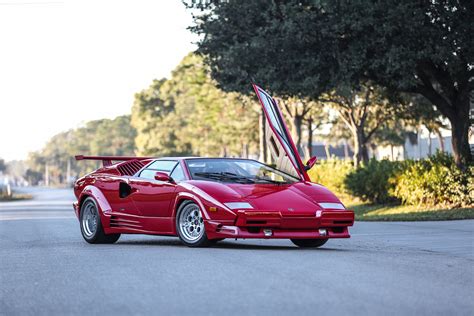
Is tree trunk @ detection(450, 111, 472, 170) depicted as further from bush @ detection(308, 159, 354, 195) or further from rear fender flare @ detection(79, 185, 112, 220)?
rear fender flare @ detection(79, 185, 112, 220)

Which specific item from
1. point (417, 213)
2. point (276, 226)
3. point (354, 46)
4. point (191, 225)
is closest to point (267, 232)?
point (276, 226)

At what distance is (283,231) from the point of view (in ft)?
43.7

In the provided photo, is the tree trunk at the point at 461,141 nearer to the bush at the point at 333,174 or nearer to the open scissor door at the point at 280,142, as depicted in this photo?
the bush at the point at 333,174

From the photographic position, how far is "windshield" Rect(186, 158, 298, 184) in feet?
46.6

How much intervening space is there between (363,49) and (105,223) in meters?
12.9

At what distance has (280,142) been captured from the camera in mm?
15508

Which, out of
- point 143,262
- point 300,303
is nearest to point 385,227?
point 143,262

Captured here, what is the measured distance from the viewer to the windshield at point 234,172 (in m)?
14.2

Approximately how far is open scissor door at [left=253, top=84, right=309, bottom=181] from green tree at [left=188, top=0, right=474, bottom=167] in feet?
33.7

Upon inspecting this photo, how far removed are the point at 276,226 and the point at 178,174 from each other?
1922mm

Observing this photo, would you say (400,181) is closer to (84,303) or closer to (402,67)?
(402,67)

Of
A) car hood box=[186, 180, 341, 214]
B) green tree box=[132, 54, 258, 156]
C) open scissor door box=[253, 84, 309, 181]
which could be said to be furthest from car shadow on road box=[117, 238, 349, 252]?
green tree box=[132, 54, 258, 156]

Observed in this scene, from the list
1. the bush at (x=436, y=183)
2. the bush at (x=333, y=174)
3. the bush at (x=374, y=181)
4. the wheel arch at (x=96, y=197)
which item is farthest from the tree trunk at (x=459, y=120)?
the wheel arch at (x=96, y=197)

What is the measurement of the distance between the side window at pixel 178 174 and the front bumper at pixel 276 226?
1.18 metres
